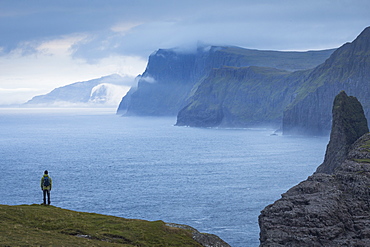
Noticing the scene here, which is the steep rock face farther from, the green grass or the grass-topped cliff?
the green grass

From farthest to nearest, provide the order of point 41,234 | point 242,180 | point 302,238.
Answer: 1. point 242,180
2. point 302,238
3. point 41,234

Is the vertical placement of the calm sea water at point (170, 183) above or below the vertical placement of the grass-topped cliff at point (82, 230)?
below

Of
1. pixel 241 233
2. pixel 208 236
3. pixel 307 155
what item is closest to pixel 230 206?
pixel 241 233

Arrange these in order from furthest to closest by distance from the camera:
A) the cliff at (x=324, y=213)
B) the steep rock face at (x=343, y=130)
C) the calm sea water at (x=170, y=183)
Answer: the steep rock face at (x=343, y=130) < the calm sea water at (x=170, y=183) < the cliff at (x=324, y=213)

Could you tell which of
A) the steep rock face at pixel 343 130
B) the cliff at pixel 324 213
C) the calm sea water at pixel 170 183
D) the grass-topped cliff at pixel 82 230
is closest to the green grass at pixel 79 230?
the grass-topped cliff at pixel 82 230

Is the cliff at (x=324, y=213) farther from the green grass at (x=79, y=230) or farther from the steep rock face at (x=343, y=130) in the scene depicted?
the steep rock face at (x=343, y=130)

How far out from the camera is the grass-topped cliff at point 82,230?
112 ft

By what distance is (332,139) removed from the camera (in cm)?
11231

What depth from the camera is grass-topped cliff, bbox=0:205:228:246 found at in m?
34.0

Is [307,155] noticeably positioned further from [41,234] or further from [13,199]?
[41,234]

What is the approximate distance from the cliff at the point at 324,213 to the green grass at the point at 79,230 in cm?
1073

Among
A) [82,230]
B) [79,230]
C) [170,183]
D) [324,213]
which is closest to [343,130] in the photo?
[170,183]

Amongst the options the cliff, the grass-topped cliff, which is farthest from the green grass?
the cliff

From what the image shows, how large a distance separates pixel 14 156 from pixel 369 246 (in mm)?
161025
